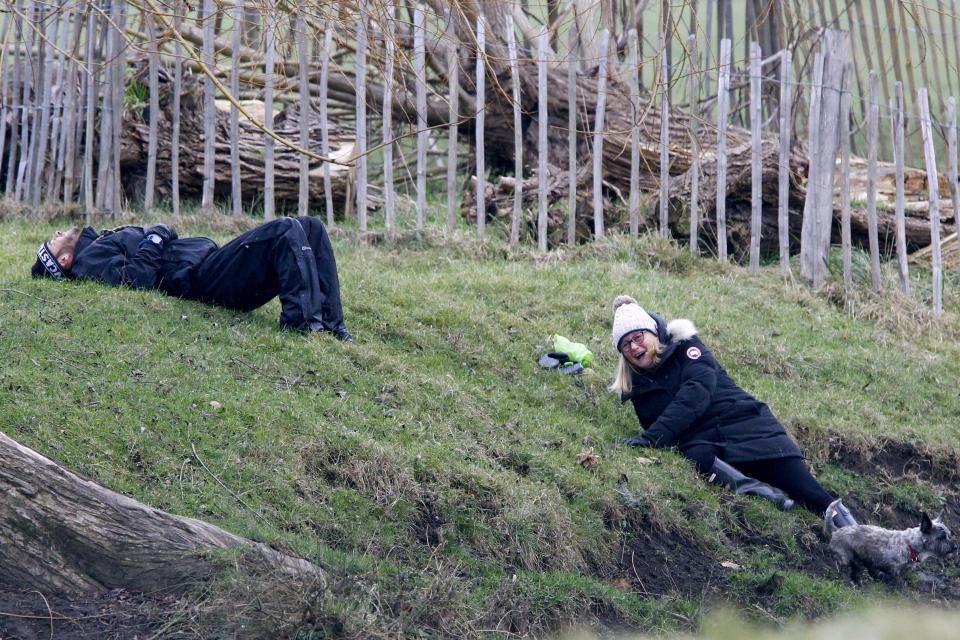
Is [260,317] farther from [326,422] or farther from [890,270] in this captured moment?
[890,270]

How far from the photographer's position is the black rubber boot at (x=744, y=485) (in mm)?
6332

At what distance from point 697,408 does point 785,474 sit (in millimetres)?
679

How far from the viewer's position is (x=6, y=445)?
12.8 ft

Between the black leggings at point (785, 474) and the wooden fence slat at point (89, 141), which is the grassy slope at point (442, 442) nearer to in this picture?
the black leggings at point (785, 474)

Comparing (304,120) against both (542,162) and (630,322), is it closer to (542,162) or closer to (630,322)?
(542,162)

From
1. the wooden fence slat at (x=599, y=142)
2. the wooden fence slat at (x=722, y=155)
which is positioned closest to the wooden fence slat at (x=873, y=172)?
the wooden fence slat at (x=722, y=155)

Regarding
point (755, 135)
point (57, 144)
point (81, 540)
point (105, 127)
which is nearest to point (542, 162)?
point (755, 135)

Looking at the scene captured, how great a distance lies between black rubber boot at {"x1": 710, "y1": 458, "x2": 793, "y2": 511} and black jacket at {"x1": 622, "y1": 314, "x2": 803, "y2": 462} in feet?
0.28

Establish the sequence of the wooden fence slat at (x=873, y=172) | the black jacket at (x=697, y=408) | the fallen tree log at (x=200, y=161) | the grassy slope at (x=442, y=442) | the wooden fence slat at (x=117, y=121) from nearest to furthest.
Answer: the grassy slope at (x=442, y=442) < the black jacket at (x=697, y=408) < the wooden fence slat at (x=873, y=172) < the wooden fence slat at (x=117, y=121) < the fallen tree log at (x=200, y=161)

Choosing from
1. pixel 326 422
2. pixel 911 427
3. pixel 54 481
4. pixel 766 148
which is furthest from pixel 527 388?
pixel 766 148

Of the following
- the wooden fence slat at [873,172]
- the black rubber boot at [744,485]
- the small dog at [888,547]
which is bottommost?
the small dog at [888,547]

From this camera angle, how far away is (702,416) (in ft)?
21.6

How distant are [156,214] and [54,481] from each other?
717 cm

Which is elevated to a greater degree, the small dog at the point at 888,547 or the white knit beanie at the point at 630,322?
the white knit beanie at the point at 630,322
